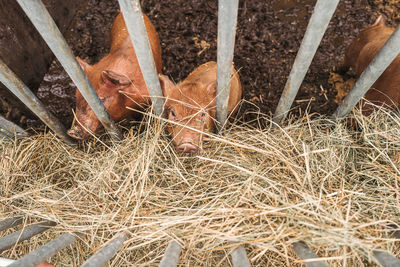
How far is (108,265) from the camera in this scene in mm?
2006

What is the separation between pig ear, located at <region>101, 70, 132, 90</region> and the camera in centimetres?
261

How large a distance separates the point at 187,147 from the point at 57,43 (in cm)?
128

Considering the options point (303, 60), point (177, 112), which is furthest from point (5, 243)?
point (303, 60)

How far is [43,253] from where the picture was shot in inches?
56.7

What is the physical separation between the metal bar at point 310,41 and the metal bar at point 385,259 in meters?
1.18

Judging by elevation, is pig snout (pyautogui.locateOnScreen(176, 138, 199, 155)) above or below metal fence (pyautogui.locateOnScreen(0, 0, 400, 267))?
below

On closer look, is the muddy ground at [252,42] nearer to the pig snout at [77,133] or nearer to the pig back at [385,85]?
the pig back at [385,85]

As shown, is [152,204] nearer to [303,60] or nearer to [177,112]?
[177,112]

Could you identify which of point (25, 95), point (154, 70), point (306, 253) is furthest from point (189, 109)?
point (306, 253)

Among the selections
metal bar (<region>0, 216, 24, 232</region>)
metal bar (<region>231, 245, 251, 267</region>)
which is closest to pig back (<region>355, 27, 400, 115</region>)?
metal bar (<region>231, 245, 251, 267</region>)

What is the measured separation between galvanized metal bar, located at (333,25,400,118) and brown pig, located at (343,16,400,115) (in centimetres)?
37

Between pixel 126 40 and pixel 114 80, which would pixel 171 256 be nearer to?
pixel 114 80

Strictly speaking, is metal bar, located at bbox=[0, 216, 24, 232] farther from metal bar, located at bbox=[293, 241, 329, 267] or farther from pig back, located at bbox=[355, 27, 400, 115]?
pig back, located at bbox=[355, 27, 400, 115]

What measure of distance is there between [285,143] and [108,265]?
1747mm
